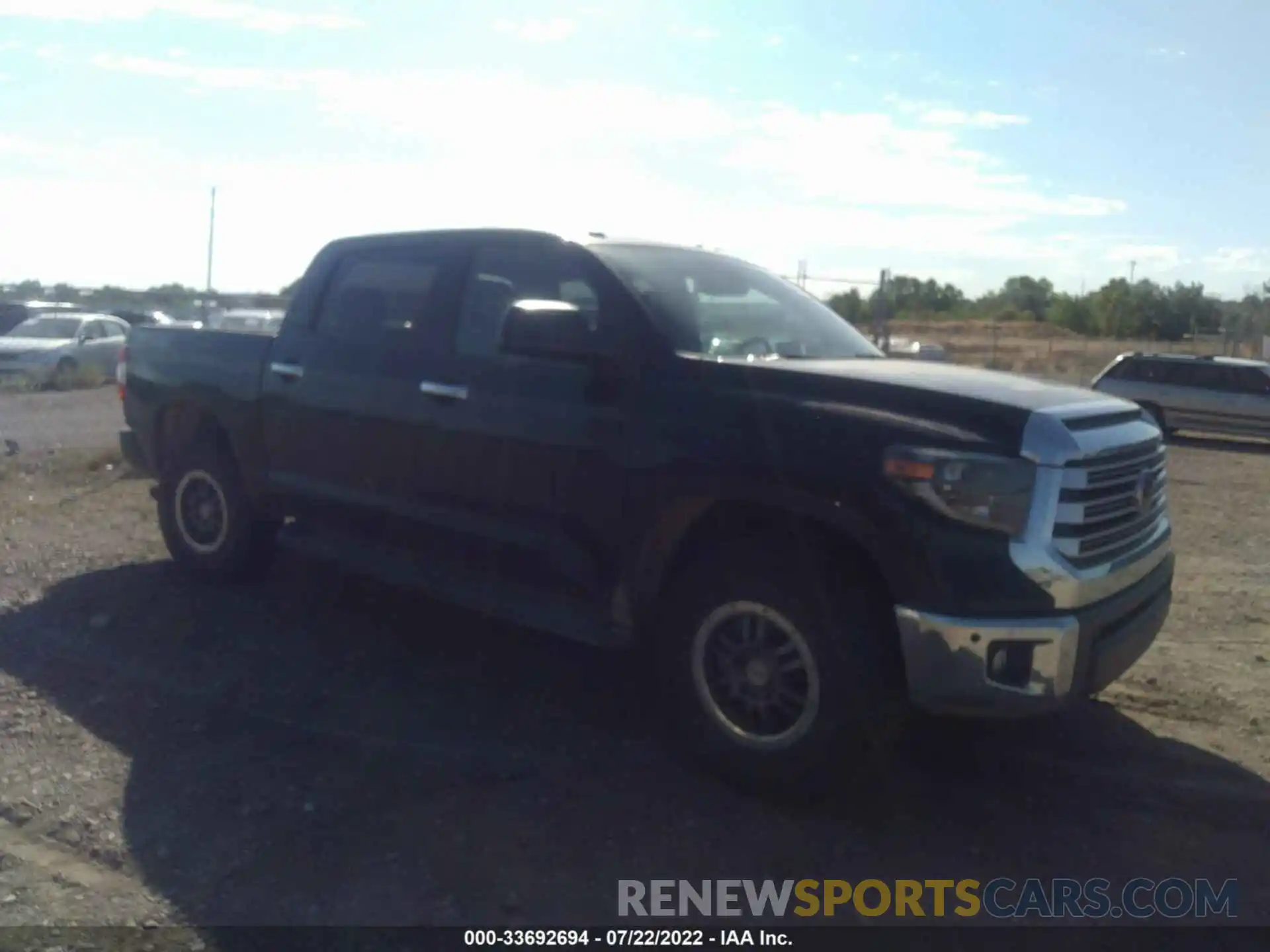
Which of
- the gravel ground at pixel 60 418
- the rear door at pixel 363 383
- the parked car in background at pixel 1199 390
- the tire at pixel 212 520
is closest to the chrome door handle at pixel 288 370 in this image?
the rear door at pixel 363 383

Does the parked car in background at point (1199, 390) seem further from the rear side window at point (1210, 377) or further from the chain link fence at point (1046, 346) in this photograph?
the chain link fence at point (1046, 346)

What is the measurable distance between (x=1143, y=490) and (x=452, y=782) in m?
2.85

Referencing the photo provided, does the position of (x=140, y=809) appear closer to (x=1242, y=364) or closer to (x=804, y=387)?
(x=804, y=387)

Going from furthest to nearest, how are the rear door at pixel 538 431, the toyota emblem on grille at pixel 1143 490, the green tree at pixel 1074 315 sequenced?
the green tree at pixel 1074 315, the rear door at pixel 538 431, the toyota emblem on grille at pixel 1143 490

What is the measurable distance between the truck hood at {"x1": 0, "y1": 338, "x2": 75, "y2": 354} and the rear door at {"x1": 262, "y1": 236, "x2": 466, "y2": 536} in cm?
2242

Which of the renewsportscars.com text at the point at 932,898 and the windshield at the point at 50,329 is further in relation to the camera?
the windshield at the point at 50,329

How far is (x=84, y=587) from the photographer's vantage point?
25.0 ft

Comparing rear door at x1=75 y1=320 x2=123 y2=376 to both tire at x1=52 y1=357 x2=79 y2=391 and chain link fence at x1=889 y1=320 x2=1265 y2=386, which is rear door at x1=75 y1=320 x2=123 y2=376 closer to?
tire at x1=52 y1=357 x2=79 y2=391

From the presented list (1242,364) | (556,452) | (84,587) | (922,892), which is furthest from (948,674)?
(1242,364)

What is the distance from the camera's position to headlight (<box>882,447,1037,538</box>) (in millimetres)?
4293

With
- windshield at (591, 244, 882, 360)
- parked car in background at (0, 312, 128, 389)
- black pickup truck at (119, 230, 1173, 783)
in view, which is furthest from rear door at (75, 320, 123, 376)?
windshield at (591, 244, 882, 360)

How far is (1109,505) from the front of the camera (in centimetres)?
469

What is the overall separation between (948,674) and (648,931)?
1274 mm

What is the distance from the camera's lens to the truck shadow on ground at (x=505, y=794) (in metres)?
4.22
